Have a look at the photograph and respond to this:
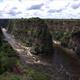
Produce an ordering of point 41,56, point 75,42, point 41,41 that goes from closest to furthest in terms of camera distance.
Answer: point 41,56
point 41,41
point 75,42

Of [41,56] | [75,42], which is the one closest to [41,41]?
[41,56]

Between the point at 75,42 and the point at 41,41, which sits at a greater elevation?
the point at 41,41

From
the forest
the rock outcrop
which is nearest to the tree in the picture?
the forest

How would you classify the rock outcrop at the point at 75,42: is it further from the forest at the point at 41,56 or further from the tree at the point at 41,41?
the tree at the point at 41,41

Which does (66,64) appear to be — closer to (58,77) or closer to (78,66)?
(78,66)

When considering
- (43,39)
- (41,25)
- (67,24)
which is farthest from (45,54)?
(67,24)

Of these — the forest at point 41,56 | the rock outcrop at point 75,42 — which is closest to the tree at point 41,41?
the forest at point 41,56

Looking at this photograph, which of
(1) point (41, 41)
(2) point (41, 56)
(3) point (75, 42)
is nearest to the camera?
(2) point (41, 56)

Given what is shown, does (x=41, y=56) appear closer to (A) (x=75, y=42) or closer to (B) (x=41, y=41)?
(B) (x=41, y=41)
